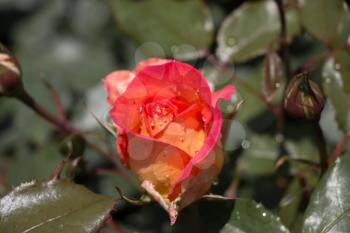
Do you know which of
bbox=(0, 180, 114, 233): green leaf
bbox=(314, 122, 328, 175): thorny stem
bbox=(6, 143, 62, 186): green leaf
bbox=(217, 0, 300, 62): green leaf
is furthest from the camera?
bbox=(6, 143, 62, 186): green leaf

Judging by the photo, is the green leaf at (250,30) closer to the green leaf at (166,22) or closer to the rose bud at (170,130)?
the green leaf at (166,22)

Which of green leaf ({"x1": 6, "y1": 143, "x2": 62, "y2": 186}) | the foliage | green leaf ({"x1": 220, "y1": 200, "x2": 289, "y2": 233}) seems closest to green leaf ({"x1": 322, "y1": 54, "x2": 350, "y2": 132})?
the foliage

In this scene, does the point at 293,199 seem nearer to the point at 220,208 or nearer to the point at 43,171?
the point at 220,208

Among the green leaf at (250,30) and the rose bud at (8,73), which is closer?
the rose bud at (8,73)

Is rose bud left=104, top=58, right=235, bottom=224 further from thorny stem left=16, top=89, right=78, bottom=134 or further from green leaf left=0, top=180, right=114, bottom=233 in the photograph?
thorny stem left=16, top=89, right=78, bottom=134

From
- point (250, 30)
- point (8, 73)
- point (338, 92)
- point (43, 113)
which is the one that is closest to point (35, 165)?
point (43, 113)

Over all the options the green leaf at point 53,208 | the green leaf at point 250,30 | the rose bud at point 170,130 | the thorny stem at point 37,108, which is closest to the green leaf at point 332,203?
the rose bud at point 170,130

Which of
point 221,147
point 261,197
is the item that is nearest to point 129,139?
point 221,147
